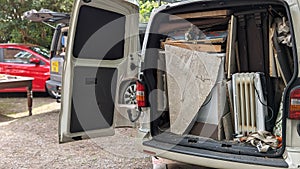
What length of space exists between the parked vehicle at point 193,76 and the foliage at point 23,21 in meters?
7.78

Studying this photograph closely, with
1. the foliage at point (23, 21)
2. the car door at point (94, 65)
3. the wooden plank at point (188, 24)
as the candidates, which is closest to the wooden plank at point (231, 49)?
the wooden plank at point (188, 24)

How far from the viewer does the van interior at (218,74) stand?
2.93m

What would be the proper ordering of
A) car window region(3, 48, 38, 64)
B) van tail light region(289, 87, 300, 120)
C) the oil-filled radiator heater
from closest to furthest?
1. van tail light region(289, 87, 300, 120)
2. the oil-filled radiator heater
3. car window region(3, 48, 38, 64)

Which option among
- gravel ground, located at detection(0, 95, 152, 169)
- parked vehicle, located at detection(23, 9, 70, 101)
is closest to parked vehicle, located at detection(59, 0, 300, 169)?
gravel ground, located at detection(0, 95, 152, 169)

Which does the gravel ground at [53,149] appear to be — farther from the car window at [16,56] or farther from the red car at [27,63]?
the car window at [16,56]

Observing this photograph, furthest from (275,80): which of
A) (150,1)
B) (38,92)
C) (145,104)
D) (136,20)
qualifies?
(150,1)

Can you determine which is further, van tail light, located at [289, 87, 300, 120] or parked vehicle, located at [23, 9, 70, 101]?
parked vehicle, located at [23, 9, 70, 101]

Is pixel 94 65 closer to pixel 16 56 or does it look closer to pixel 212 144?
pixel 212 144

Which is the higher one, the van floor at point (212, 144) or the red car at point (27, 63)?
the red car at point (27, 63)

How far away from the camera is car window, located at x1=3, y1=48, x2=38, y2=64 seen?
8.42 meters

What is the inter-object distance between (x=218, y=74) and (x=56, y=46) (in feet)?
16.0

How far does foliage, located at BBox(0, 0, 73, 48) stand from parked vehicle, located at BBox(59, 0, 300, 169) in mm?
7778

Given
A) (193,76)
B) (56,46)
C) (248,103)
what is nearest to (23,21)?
(56,46)

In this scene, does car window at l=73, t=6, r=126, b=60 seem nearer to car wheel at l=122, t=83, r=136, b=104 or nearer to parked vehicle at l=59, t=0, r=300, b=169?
parked vehicle at l=59, t=0, r=300, b=169
